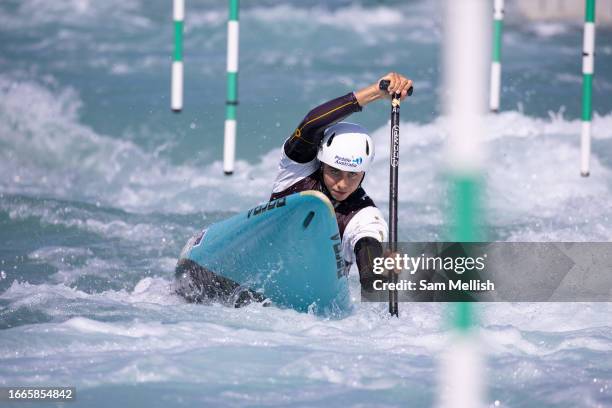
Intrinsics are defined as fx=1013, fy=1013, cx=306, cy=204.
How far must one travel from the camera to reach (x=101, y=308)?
4168mm

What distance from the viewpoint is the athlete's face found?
4.06 metres

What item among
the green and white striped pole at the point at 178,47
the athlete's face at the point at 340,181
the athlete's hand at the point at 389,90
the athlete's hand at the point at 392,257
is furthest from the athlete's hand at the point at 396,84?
the green and white striped pole at the point at 178,47

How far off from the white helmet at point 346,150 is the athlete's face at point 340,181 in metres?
0.03

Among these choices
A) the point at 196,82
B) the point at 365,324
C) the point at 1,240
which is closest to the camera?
the point at 365,324

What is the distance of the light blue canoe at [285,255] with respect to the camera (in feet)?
12.7

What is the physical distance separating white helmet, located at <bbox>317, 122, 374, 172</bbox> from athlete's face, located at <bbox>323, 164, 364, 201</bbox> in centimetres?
3

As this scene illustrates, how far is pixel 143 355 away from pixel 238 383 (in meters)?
0.39

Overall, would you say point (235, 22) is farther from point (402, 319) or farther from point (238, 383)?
point (238, 383)

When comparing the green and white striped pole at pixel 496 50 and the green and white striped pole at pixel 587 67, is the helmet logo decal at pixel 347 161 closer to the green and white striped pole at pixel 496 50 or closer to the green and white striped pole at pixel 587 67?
the green and white striped pole at pixel 587 67

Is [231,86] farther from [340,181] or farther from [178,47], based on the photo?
[340,181]

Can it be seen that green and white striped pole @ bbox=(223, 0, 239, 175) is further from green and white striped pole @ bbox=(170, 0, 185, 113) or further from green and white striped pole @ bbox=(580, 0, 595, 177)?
green and white striped pole @ bbox=(580, 0, 595, 177)

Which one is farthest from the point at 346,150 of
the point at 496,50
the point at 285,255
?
the point at 496,50

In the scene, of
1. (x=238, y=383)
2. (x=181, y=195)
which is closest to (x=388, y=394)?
(x=238, y=383)

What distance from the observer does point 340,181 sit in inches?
160
